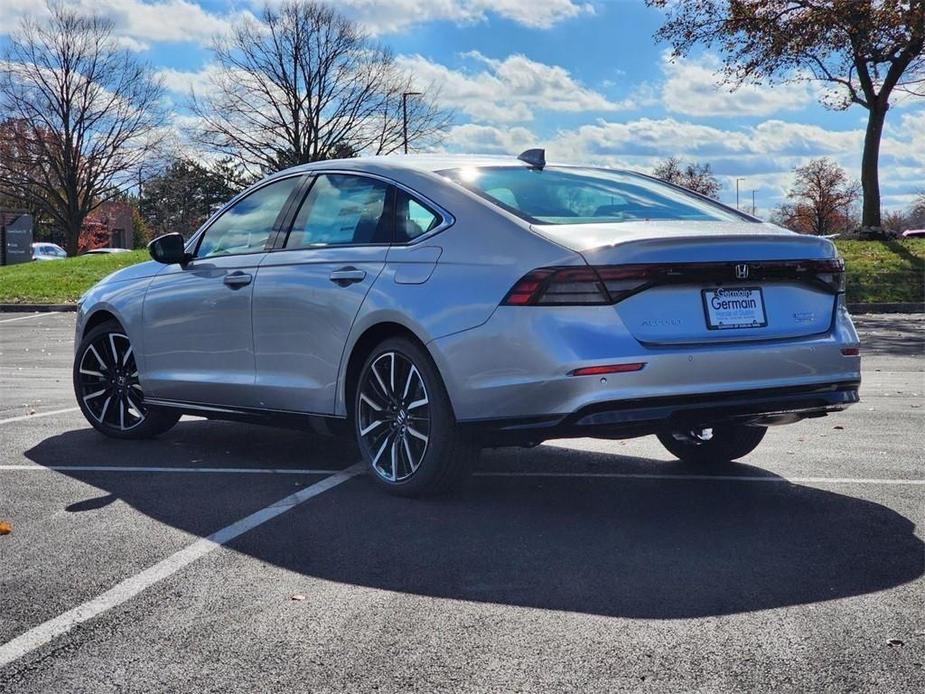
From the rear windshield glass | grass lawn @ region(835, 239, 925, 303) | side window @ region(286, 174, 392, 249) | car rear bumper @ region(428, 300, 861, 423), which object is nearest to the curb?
grass lawn @ region(835, 239, 925, 303)

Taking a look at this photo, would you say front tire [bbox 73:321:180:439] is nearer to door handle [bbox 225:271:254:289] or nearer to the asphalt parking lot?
the asphalt parking lot

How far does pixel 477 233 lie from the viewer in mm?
5496

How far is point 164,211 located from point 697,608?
9000cm

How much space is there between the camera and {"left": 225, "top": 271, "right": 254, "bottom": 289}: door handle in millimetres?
6715

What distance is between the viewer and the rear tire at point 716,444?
6.60 m

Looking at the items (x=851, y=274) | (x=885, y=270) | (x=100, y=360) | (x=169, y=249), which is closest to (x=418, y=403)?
(x=169, y=249)

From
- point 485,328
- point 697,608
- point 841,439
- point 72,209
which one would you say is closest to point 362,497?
point 485,328

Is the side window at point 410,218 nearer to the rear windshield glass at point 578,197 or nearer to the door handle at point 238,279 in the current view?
the rear windshield glass at point 578,197

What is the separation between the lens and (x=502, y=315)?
519 centimetres

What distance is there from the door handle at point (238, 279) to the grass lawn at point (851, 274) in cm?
1984

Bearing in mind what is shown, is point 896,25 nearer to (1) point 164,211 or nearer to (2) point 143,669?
(2) point 143,669

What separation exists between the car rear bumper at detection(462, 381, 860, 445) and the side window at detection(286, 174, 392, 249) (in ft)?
4.16

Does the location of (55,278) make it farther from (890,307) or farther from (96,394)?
(96,394)

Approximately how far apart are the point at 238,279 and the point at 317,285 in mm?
762
